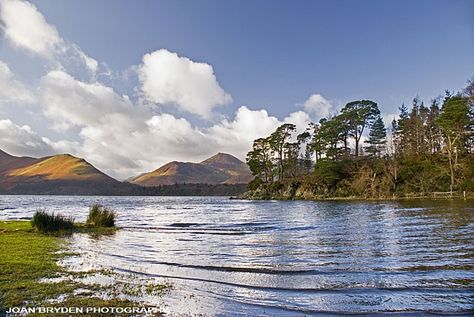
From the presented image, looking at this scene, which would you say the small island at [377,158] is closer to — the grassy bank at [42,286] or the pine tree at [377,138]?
the pine tree at [377,138]

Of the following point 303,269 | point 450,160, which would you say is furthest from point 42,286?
point 450,160

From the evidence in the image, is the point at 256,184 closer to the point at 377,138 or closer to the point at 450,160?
the point at 377,138

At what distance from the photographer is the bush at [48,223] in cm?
2630

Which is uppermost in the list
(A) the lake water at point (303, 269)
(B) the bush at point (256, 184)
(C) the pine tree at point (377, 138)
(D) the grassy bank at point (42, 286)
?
(C) the pine tree at point (377, 138)

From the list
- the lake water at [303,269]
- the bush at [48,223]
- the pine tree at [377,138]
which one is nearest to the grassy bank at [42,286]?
the lake water at [303,269]

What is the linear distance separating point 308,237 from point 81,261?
44.0 feet

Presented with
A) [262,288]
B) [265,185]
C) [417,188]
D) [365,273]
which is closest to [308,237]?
[365,273]

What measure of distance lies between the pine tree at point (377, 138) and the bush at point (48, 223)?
84.1 m

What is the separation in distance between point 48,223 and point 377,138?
8696 centimetres

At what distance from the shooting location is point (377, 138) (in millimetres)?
96938

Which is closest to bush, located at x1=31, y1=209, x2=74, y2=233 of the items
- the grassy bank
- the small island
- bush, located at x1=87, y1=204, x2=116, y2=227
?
bush, located at x1=87, y1=204, x2=116, y2=227

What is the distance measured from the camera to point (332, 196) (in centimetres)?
8638

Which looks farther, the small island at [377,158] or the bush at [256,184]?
the bush at [256,184]

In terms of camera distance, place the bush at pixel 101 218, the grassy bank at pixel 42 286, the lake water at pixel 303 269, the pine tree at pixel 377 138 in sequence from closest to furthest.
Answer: the grassy bank at pixel 42 286, the lake water at pixel 303 269, the bush at pixel 101 218, the pine tree at pixel 377 138
